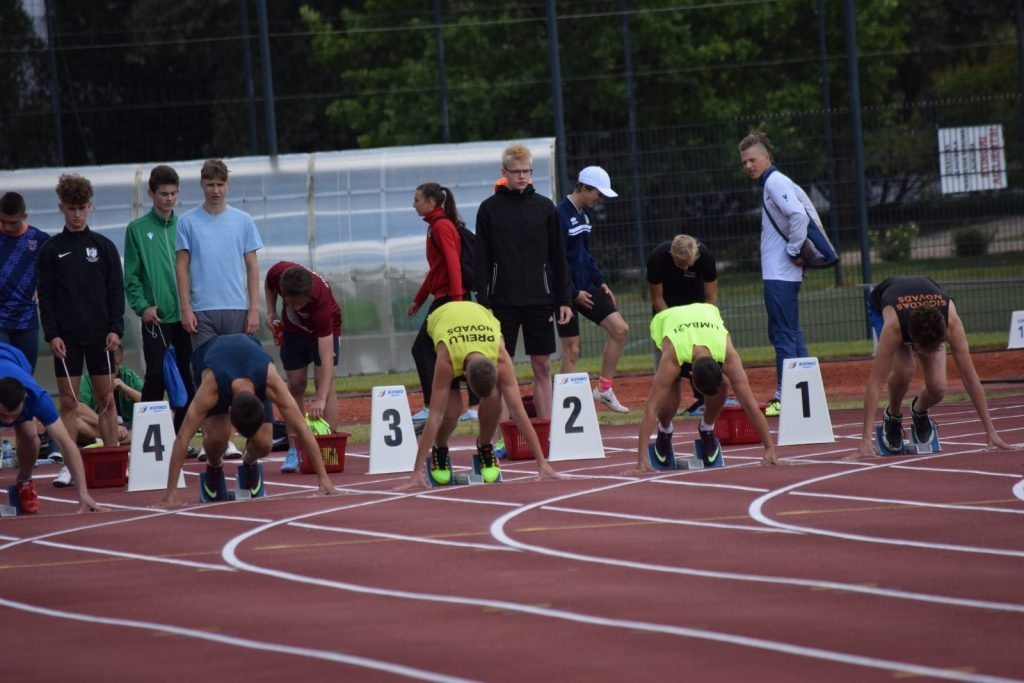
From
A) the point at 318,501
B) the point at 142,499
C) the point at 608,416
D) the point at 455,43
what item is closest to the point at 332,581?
the point at 318,501

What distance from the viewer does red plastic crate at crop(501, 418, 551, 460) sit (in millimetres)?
12727

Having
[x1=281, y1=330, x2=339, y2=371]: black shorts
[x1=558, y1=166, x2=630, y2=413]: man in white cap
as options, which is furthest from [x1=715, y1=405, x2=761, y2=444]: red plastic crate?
[x1=281, y1=330, x2=339, y2=371]: black shorts

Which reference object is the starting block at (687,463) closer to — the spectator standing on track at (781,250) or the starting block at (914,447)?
the starting block at (914,447)

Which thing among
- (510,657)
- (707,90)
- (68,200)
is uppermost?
(707,90)

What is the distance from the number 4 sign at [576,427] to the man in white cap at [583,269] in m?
1.56

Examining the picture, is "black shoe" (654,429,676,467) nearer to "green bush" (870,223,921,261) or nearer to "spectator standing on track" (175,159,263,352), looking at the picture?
"spectator standing on track" (175,159,263,352)

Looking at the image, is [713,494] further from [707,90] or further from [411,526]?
[707,90]

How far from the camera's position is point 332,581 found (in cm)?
807

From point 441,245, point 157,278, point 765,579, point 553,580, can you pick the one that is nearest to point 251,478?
point 157,278

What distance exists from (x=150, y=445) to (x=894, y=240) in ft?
41.0

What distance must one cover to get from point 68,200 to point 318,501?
3.25 m

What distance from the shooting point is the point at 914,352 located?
11945 millimetres

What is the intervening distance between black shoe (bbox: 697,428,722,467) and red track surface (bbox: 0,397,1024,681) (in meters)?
0.18

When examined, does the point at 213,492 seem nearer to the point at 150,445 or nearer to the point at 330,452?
the point at 150,445
